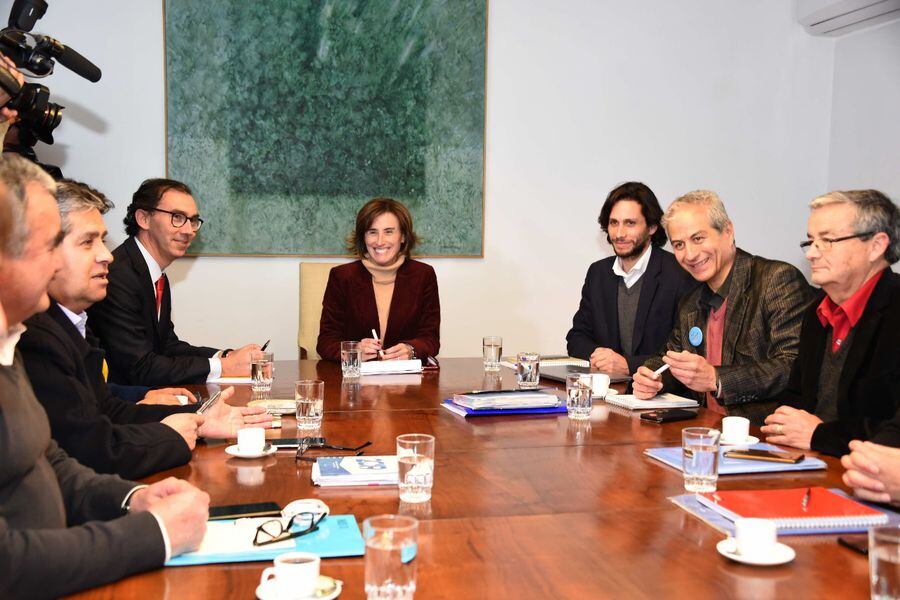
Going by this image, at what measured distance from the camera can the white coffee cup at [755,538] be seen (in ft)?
4.25

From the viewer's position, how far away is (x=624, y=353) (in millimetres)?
4008

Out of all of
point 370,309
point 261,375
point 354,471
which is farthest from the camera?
point 370,309

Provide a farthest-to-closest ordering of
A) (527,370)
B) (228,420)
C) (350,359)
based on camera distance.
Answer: (350,359) < (527,370) < (228,420)

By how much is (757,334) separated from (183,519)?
89.4 inches

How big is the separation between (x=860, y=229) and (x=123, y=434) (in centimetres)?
209

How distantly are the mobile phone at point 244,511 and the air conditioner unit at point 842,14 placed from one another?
455cm

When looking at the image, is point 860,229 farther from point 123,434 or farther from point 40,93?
point 40,93

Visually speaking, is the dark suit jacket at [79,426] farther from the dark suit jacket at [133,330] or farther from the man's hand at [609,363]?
the man's hand at [609,363]

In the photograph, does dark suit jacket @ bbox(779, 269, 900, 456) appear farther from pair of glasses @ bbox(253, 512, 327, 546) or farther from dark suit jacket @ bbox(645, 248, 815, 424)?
pair of glasses @ bbox(253, 512, 327, 546)

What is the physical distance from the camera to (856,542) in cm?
136

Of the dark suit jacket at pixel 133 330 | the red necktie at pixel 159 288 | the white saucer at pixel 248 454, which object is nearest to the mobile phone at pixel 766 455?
the white saucer at pixel 248 454

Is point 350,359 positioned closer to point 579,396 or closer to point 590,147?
point 579,396

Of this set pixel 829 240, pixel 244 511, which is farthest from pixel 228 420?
pixel 829 240

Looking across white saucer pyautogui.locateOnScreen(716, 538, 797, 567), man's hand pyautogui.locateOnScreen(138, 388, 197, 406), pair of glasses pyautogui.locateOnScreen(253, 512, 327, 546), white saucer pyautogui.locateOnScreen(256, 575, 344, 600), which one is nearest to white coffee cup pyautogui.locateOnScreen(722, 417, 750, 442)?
white saucer pyautogui.locateOnScreen(716, 538, 797, 567)
